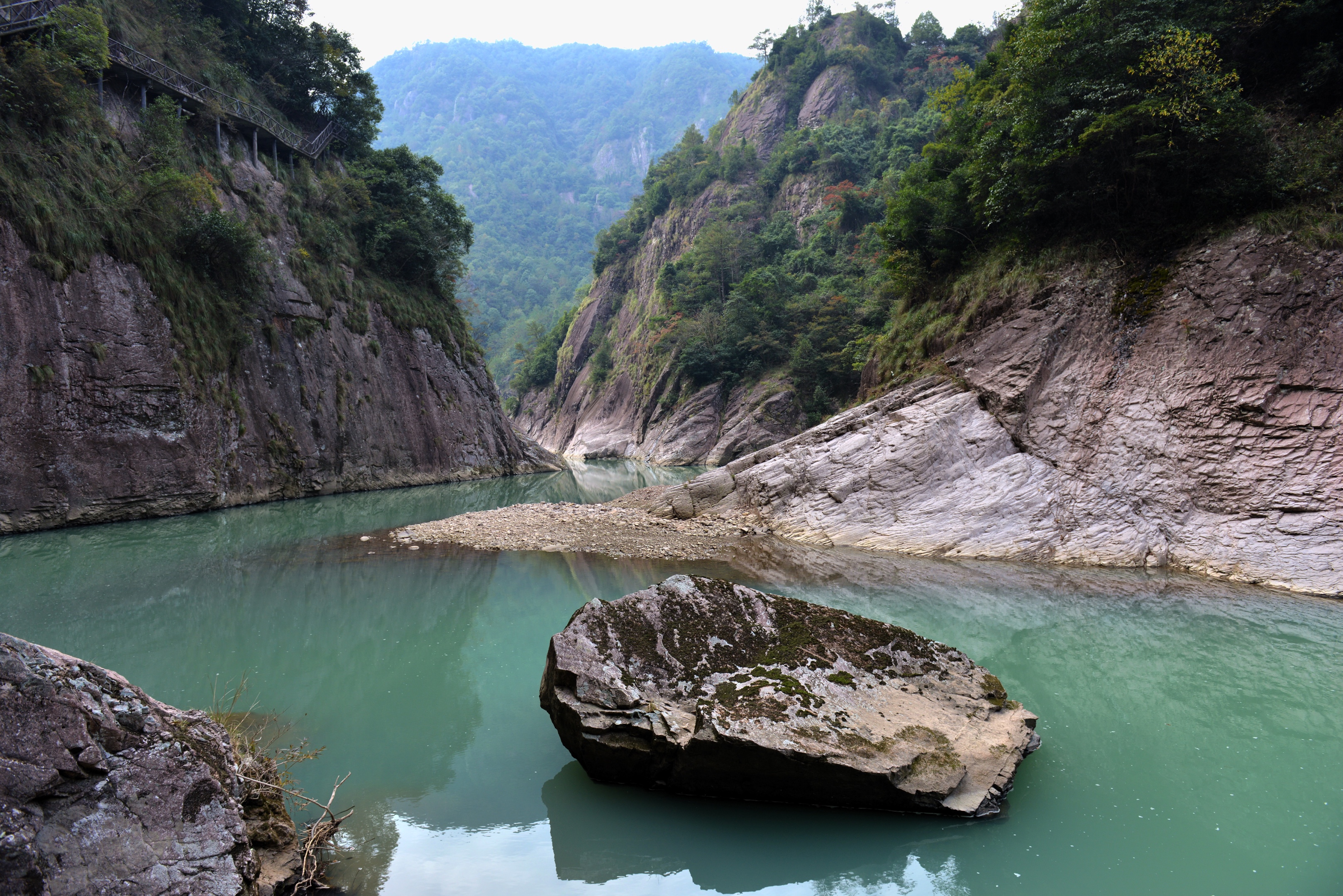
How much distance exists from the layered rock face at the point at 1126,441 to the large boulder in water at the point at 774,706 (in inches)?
340

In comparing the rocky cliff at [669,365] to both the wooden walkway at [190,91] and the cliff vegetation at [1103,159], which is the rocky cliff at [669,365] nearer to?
the cliff vegetation at [1103,159]

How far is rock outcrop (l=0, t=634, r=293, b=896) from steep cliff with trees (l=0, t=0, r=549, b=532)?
58.9 ft

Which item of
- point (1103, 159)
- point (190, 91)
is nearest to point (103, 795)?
point (1103, 159)

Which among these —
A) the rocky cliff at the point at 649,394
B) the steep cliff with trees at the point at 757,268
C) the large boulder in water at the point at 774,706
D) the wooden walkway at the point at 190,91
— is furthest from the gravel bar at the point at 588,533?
the rocky cliff at the point at 649,394

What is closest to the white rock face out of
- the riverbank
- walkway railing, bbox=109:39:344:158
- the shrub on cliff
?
the riverbank

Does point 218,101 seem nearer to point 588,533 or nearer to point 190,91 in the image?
point 190,91

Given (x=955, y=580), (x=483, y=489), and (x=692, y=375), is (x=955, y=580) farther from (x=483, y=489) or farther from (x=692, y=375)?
(x=692, y=375)

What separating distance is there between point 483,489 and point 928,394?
1943 centimetres

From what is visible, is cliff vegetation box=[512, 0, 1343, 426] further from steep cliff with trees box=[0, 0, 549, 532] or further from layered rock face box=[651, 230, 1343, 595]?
steep cliff with trees box=[0, 0, 549, 532]

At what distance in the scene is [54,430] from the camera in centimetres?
1664

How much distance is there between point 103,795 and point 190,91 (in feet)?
98.9

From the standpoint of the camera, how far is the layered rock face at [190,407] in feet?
53.6

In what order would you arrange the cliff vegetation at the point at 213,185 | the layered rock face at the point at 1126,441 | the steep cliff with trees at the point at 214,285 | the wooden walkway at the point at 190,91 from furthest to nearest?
1. the cliff vegetation at the point at 213,185
2. the wooden walkway at the point at 190,91
3. the steep cliff with trees at the point at 214,285
4. the layered rock face at the point at 1126,441

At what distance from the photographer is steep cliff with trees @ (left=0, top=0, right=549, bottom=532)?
1705cm
